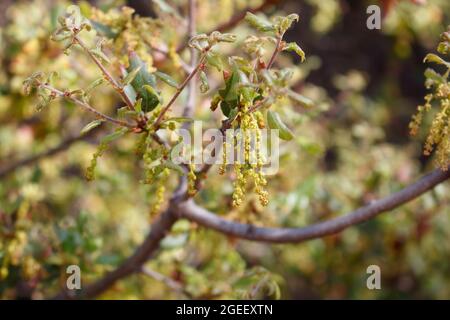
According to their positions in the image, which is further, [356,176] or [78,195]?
[78,195]

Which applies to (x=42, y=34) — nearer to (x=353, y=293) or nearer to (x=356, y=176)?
(x=356, y=176)

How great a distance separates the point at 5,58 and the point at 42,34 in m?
0.37

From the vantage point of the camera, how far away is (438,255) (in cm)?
249

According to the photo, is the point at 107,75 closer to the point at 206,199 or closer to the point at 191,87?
the point at 191,87

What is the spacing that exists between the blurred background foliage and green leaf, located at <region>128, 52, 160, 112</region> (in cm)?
15

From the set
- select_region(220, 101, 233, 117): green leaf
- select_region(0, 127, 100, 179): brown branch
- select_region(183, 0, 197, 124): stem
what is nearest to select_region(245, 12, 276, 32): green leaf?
select_region(220, 101, 233, 117): green leaf

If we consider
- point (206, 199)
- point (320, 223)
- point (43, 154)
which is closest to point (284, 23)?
point (320, 223)

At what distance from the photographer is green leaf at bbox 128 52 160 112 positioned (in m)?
1.00

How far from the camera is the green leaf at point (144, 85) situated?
100 centimetres

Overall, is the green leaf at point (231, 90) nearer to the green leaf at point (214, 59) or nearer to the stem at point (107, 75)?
the green leaf at point (214, 59)

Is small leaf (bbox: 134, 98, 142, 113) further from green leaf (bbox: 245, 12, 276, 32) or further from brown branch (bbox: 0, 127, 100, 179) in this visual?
brown branch (bbox: 0, 127, 100, 179)

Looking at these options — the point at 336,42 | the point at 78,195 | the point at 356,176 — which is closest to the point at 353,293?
the point at 356,176

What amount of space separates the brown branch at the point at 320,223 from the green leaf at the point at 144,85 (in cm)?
34
